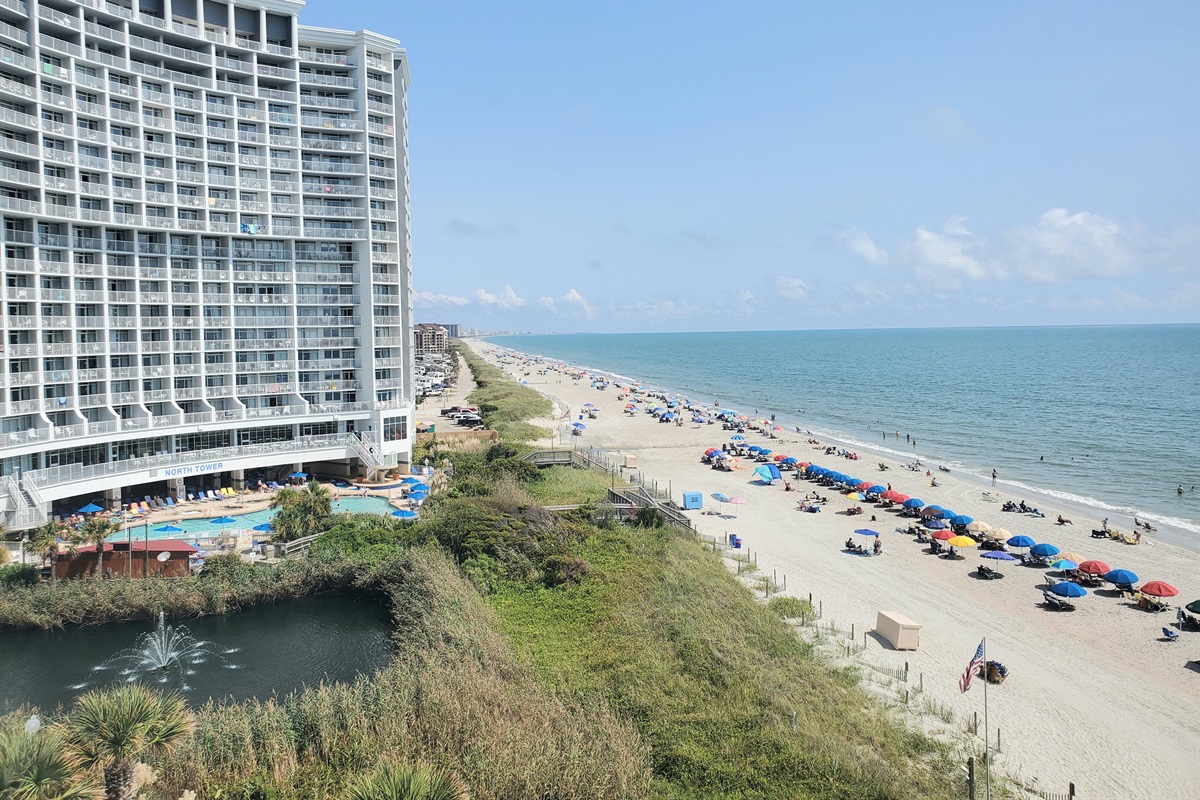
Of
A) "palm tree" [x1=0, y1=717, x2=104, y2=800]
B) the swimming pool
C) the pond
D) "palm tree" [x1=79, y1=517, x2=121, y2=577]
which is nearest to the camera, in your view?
"palm tree" [x1=0, y1=717, x2=104, y2=800]

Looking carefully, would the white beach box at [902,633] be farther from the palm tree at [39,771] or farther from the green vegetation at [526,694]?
the palm tree at [39,771]

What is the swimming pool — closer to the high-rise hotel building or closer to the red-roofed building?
the red-roofed building

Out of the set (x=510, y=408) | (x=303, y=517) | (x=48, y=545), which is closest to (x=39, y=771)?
(x=48, y=545)

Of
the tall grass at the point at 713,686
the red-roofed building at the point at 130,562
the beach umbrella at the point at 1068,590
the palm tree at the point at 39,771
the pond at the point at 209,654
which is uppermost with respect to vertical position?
the palm tree at the point at 39,771

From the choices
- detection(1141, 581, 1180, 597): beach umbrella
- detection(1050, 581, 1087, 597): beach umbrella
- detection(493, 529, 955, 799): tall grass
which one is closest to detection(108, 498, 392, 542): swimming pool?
detection(493, 529, 955, 799): tall grass

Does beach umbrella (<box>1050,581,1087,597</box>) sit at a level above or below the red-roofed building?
below

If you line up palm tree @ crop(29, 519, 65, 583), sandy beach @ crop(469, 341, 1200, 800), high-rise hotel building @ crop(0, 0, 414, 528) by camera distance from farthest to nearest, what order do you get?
1. high-rise hotel building @ crop(0, 0, 414, 528)
2. palm tree @ crop(29, 519, 65, 583)
3. sandy beach @ crop(469, 341, 1200, 800)

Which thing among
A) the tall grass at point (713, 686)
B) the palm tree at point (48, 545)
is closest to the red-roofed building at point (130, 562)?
the palm tree at point (48, 545)
